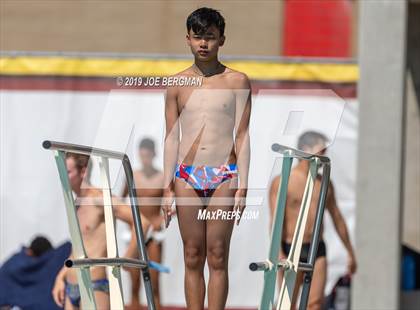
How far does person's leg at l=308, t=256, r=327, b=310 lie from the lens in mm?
9883

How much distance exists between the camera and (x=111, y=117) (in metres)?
5.10

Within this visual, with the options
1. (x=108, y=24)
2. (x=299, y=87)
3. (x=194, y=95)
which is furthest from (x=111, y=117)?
(x=299, y=87)

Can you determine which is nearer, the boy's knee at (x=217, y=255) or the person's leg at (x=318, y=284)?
the boy's knee at (x=217, y=255)

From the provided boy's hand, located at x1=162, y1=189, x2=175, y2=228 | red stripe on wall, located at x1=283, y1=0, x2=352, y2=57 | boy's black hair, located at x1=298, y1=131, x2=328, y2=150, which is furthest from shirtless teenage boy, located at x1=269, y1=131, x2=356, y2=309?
boy's hand, located at x1=162, y1=189, x2=175, y2=228

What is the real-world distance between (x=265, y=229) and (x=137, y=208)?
4979mm

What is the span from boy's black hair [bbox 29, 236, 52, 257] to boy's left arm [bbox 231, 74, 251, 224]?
5.67m

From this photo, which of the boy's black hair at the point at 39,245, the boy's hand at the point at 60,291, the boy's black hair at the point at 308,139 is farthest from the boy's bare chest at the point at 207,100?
the boy's black hair at the point at 39,245

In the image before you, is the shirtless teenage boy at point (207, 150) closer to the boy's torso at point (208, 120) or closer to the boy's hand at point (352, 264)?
the boy's torso at point (208, 120)

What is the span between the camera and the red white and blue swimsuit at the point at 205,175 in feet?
15.5

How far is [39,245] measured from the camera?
406 inches

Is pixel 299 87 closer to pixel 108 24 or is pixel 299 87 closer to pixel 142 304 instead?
pixel 142 304

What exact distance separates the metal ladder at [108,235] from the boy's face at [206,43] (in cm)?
53

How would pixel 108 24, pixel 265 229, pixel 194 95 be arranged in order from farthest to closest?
pixel 265 229, pixel 108 24, pixel 194 95

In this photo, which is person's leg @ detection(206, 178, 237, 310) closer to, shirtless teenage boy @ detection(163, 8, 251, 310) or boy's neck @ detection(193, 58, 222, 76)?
shirtless teenage boy @ detection(163, 8, 251, 310)
